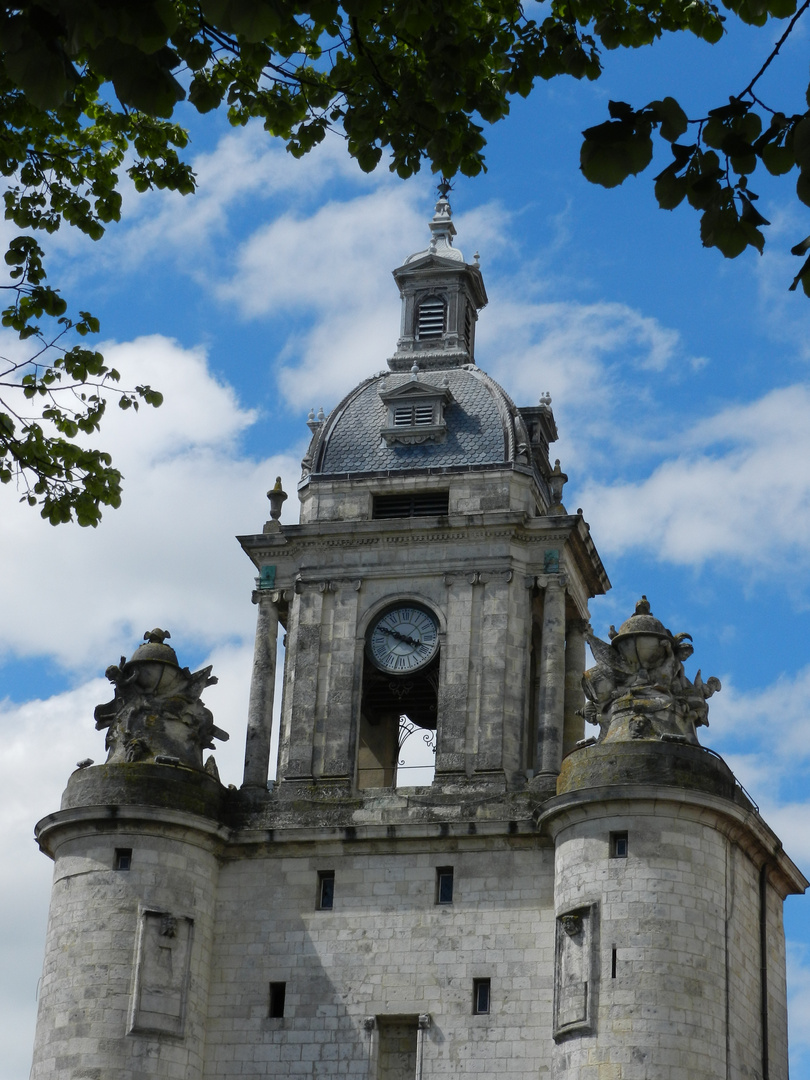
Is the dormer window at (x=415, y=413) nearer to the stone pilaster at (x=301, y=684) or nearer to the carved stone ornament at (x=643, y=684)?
the stone pilaster at (x=301, y=684)

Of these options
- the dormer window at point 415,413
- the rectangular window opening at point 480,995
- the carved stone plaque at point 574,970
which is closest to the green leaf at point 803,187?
the carved stone plaque at point 574,970

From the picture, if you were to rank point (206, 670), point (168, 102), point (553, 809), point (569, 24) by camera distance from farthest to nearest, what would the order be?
1. point (206, 670)
2. point (553, 809)
3. point (569, 24)
4. point (168, 102)

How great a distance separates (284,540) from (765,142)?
3154cm

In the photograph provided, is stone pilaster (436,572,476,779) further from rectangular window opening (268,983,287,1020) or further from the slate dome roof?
rectangular window opening (268,983,287,1020)

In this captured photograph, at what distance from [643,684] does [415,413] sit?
30.7ft

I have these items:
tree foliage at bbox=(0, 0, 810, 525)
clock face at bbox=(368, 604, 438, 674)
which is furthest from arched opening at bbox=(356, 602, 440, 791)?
tree foliage at bbox=(0, 0, 810, 525)

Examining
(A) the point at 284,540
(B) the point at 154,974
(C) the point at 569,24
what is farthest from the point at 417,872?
(C) the point at 569,24

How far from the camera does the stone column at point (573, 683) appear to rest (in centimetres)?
4259

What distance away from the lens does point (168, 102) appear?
12016 millimetres

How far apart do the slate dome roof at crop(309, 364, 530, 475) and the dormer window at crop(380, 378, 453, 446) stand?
5.2 inches

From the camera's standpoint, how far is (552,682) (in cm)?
4091

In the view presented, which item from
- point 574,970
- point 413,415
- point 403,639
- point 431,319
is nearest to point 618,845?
point 574,970

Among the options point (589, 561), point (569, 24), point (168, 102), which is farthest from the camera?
point (589, 561)

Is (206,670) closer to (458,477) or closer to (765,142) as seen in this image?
(458,477)
